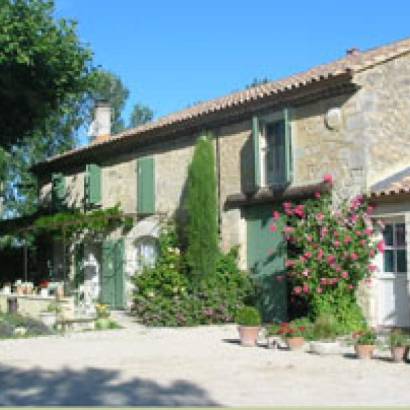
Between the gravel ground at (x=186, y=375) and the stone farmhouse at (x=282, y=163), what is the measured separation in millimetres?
3227

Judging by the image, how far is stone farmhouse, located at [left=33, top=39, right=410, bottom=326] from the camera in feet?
44.9

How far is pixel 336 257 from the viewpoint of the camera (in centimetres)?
1341

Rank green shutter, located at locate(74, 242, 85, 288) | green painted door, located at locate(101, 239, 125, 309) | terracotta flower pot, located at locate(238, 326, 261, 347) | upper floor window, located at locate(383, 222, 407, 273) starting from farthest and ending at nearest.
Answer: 1. green shutter, located at locate(74, 242, 85, 288)
2. green painted door, located at locate(101, 239, 125, 309)
3. upper floor window, located at locate(383, 222, 407, 273)
4. terracotta flower pot, located at locate(238, 326, 261, 347)

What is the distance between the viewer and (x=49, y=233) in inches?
890

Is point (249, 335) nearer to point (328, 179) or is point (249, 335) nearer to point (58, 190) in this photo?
point (328, 179)

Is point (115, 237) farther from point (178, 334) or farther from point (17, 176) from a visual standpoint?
point (17, 176)

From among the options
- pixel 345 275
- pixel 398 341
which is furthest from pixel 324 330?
pixel 345 275

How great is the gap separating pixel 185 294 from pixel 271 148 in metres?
3.72

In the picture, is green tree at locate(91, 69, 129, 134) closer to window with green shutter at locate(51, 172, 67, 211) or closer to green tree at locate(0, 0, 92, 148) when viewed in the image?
window with green shutter at locate(51, 172, 67, 211)

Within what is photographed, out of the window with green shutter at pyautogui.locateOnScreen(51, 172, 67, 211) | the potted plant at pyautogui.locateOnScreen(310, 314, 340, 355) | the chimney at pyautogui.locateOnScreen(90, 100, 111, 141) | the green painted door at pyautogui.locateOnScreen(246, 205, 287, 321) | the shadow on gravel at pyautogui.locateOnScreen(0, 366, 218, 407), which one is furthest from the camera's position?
the chimney at pyautogui.locateOnScreen(90, 100, 111, 141)

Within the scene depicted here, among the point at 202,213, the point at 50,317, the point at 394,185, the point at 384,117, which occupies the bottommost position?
the point at 50,317

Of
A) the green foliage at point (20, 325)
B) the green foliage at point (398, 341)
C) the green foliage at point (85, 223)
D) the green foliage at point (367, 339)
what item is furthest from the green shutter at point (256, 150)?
the green foliage at point (398, 341)

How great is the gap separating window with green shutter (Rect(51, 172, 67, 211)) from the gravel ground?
10.7 metres

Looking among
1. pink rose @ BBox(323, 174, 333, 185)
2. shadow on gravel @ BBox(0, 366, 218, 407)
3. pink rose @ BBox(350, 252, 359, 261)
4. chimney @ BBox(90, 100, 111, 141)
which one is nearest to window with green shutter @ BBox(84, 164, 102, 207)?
chimney @ BBox(90, 100, 111, 141)
